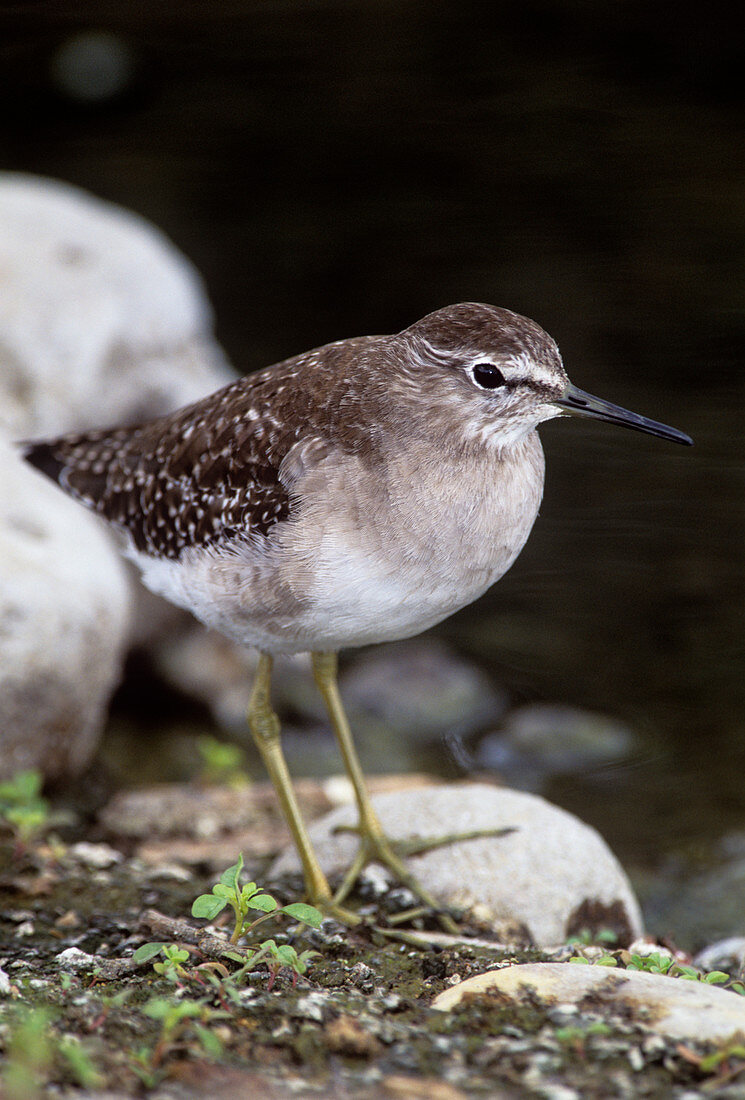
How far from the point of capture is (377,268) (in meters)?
10.8

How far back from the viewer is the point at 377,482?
158 inches

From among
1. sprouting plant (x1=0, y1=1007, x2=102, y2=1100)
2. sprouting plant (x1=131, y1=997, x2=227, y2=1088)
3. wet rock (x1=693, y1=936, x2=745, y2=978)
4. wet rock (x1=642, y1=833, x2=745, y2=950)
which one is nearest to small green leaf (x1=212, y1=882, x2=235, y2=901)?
sprouting plant (x1=131, y1=997, x2=227, y2=1088)

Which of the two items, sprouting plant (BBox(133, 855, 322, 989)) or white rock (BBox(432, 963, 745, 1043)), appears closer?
white rock (BBox(432, 963, 745, 1043))

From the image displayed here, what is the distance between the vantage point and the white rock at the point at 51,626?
17.7ft

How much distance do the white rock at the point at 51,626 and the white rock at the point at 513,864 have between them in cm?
131

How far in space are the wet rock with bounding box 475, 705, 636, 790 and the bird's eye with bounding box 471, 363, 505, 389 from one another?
367 cm

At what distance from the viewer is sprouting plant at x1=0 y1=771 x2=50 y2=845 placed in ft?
15.8

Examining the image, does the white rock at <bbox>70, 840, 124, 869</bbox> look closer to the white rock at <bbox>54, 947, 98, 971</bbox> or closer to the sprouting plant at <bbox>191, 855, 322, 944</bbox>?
the white rock at <bbox>54, 947, 98, 971</bbox>

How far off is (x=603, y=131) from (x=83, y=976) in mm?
8835

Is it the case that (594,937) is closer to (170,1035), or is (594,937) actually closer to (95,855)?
(95,855)

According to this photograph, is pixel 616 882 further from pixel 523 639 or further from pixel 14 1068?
pixel 523 639

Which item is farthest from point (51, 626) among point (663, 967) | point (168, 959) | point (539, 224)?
point (539, 224)

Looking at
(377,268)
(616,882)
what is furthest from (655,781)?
(377,268)

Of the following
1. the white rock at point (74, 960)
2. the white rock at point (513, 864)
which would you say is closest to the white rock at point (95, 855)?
the white rock at point (513, 864)
